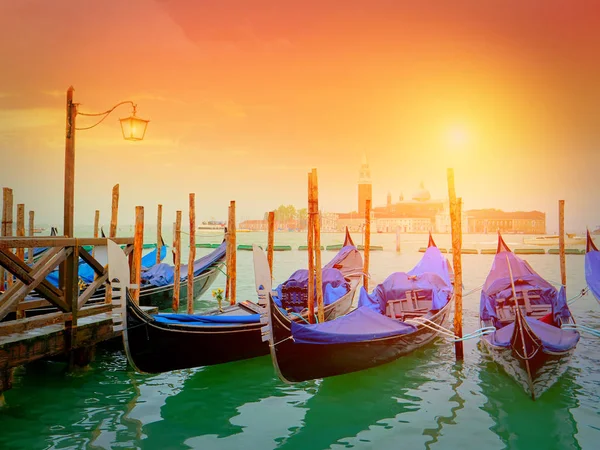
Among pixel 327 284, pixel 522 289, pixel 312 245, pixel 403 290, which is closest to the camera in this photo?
pixel 312 245

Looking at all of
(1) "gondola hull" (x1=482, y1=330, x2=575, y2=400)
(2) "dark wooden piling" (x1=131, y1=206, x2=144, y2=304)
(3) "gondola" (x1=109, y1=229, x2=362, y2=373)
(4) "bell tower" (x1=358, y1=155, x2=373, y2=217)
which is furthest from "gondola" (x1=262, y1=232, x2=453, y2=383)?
(4) "bell tower" (x1=358, y1=155, x2=373, y2=217)

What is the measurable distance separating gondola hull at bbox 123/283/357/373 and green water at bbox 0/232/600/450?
0.18 m

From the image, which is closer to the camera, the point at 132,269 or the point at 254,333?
the point at 254,333

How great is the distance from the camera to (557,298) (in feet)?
18.0

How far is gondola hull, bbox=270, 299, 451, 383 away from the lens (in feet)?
12.7

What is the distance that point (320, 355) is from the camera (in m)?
4.07

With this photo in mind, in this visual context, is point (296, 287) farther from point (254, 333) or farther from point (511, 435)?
point (511, 435)

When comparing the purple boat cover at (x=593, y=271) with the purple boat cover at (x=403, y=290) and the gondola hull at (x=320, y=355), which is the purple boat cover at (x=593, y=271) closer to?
the purple boat cover at (x=403, y=290)

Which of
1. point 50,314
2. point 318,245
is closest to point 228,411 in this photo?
point 50,314

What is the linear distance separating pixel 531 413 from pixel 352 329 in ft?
4.90

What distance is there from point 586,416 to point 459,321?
1314 mm

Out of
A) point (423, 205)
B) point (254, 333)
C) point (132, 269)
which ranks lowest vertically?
point (254, 333)

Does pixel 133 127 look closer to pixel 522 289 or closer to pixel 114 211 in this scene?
pixel 114 211

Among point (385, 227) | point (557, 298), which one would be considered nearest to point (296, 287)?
point (557, 298)
